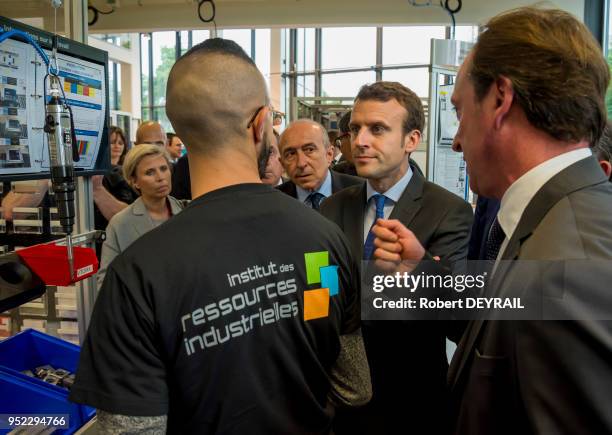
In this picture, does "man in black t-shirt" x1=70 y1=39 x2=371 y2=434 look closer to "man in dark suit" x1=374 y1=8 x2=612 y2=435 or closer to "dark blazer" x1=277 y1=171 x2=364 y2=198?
"man in dark suit" x1=374 y1=8 x2=612 y2=435

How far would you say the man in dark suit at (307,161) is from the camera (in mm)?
2494

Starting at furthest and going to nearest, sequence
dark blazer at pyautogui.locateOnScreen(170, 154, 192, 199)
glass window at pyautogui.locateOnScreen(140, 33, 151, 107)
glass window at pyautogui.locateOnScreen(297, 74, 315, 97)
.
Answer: glass window at pyautogui.locateOnScreen(140, 33, 151, 107) → glass window at pyautogui.locateOnScreen(297, 74, 315, 97) → dark blazer at pyautogui.locateOnScreen(170, 154, 192, 199)

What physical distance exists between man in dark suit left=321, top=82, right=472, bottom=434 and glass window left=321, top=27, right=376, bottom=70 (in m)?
9.42

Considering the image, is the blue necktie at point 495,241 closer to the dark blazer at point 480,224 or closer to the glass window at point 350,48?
the dark blazer at point 480,224

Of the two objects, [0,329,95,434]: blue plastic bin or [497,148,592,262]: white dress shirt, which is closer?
[497,148,592,262]: white dress shirt

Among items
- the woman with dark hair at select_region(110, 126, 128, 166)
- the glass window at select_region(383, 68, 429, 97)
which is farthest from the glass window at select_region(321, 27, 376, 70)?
the woman with dark hair at select_region(110, 126, 128, 166)

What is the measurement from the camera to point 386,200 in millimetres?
1766

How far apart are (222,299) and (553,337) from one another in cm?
52

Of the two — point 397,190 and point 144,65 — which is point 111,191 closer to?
point 397,190

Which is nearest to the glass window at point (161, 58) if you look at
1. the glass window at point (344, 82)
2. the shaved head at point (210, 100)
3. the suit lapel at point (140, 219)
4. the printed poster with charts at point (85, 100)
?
the glass window at point (344, 82)

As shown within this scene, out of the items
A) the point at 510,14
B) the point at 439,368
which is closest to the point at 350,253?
the point at 510,14

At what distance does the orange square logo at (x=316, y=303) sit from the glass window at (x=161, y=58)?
12.4 m

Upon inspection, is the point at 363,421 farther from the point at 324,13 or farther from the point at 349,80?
the point at 349,80

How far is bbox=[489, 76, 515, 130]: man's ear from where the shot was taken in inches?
32.6
